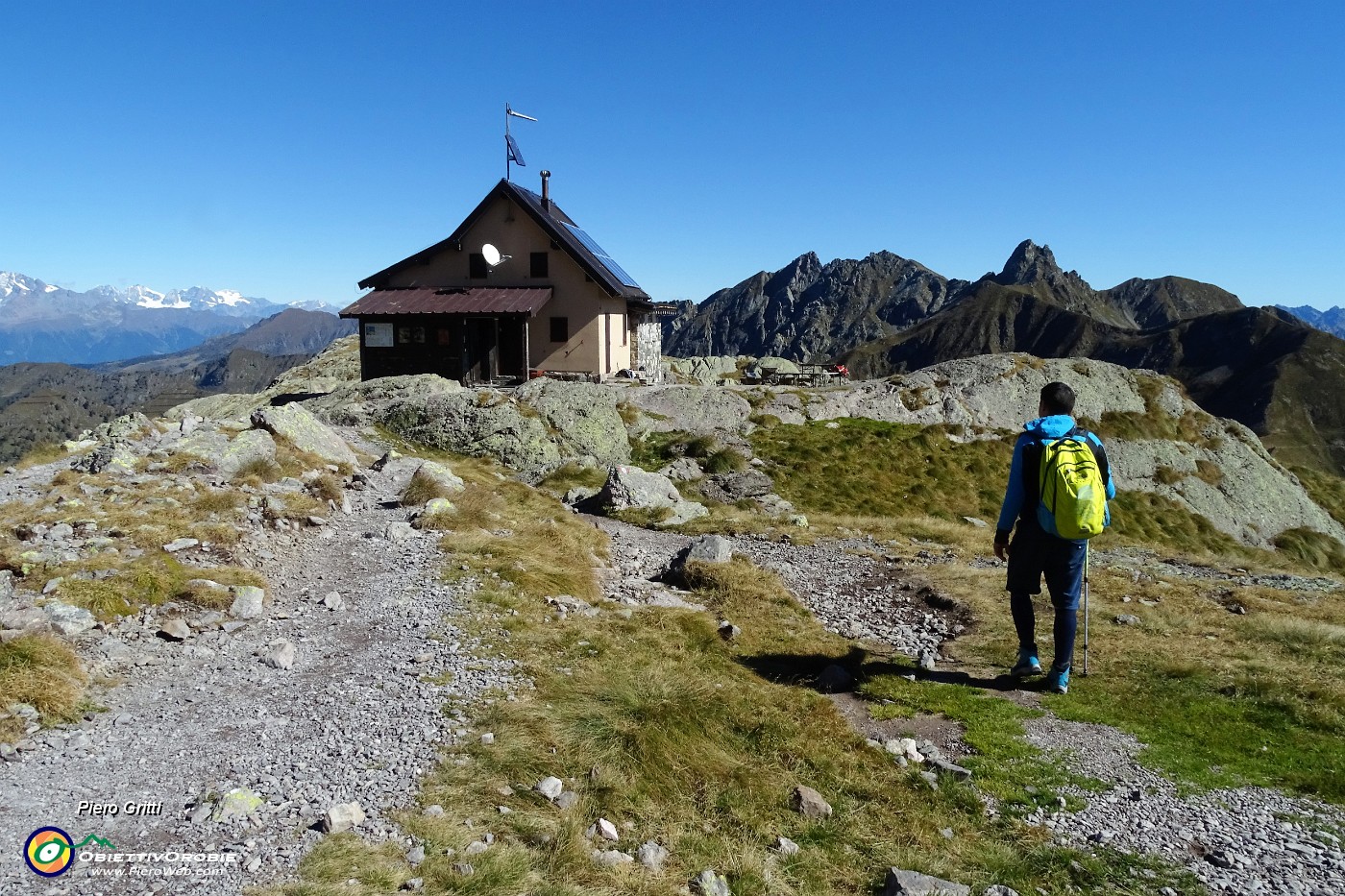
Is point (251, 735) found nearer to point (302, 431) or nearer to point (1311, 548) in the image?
point (302, 431)

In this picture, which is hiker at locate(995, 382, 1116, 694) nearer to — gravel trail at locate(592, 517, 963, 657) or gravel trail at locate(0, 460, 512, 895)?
gravel trail at locate(592, 517, 963, 657)

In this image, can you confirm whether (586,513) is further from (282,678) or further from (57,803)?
(57,803)

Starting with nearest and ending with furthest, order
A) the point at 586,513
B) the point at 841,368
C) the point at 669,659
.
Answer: the point at 669,659 → the point at 586,513 → the point at 841,368

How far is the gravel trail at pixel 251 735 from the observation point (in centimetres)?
569

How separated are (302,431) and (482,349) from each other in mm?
23463

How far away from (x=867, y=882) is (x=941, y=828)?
1154 mm

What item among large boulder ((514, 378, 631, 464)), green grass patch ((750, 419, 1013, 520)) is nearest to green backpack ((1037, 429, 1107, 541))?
green grass patch ((750, 419, 1013, 520))

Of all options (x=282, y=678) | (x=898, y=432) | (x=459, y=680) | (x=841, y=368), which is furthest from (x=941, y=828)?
(x=841, y=368)

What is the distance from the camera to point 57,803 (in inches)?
237

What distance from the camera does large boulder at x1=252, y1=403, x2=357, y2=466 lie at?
18.8 metres

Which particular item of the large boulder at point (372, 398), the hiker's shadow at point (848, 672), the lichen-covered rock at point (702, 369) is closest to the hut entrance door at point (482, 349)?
the large boulder at point (372, 398)

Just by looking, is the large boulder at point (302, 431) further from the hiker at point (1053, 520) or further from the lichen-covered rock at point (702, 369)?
the lichen-covered rock at point (702, 369)

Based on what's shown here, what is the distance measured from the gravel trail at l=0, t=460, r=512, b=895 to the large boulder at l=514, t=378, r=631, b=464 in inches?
729

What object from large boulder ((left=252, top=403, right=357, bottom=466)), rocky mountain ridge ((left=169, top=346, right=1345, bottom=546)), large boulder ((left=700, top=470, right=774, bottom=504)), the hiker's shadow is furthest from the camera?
large boulder ((left=700, top=470, right=774, bottom=504))
